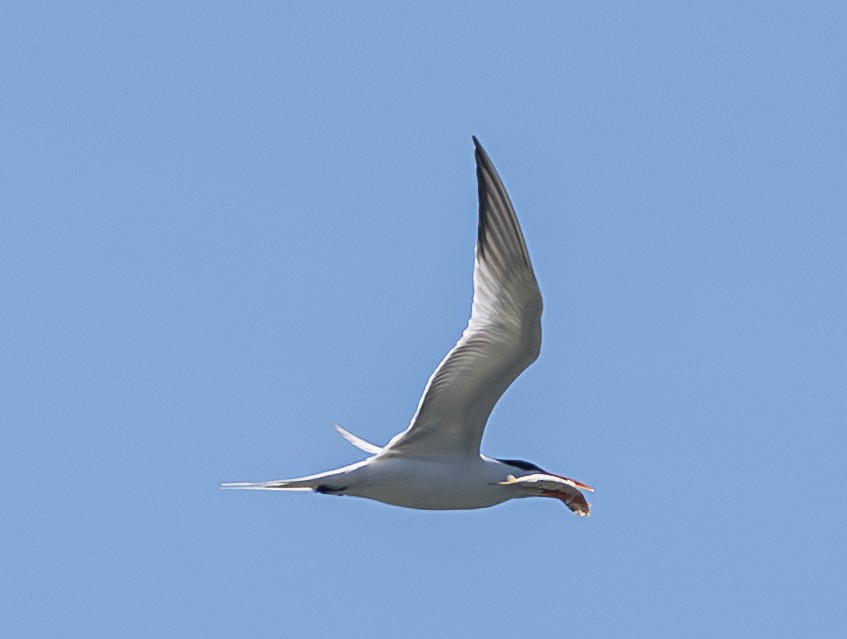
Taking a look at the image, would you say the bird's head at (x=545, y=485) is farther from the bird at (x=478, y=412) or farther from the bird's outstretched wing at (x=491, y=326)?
the bird's outstretched wing at (x=491, y=326)

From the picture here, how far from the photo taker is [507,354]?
13172 millimetres

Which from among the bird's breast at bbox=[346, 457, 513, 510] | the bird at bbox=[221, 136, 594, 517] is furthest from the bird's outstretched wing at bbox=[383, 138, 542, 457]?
the bird's breast at bbox=[346, 457, 513, 510]

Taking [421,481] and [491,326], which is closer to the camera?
[491,326]

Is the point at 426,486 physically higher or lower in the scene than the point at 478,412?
lower

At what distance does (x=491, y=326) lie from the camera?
13.2 meters

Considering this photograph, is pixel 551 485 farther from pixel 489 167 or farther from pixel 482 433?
pixel 489 167

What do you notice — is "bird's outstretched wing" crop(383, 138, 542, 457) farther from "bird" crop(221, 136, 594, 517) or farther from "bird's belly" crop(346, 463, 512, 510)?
"bird's belly" crop(346, 463, 512, 510)

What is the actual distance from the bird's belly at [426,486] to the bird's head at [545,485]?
217 mm

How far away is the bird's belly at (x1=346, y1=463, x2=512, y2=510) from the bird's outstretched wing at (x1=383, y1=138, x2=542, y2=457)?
33 centimetres

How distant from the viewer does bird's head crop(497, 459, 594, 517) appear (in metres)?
13.8

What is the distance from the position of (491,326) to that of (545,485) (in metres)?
1.49

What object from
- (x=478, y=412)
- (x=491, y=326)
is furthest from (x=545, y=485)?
(x=491, y=326)

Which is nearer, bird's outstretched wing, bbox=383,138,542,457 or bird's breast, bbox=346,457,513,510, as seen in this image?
bird's outstretched wing, bbox=383,138,542,457

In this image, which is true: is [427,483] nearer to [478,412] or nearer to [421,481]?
[421,481]
